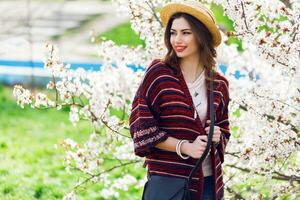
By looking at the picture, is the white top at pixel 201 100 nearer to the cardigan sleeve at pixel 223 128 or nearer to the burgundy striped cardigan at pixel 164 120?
the burgundy striped cardigan at pixel 164 120

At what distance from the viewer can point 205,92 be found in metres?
3.77

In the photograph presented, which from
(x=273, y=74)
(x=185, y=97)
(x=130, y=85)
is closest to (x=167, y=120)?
(x=185, y=97)

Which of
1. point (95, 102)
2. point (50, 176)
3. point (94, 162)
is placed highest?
point (95, 102)

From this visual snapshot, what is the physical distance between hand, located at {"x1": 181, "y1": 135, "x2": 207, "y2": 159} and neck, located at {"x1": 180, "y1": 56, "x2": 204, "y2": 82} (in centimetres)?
30

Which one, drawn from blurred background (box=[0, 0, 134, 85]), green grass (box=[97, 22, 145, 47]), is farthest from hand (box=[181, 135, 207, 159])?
green grass (box=[97, 22, 145, 47])

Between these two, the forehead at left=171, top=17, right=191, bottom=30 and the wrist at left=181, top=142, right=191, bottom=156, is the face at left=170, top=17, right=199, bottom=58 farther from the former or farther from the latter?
the wrist at left=181, top=142, right=191, bottom=156

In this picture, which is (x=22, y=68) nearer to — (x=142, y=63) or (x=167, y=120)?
(x=142, y=63)

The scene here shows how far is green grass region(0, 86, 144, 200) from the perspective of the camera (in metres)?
6.80

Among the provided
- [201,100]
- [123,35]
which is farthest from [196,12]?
[123,35]

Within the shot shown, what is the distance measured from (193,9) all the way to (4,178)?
12.1 feet

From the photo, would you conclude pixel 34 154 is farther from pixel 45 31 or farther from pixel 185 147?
pixel 45 31

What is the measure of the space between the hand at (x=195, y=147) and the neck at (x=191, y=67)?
0.30 metres

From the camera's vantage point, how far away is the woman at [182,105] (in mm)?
3652

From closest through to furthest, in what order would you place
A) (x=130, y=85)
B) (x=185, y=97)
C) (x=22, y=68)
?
(x=185, y=97) → (x=130, y=85) → (x=22, y=68)
